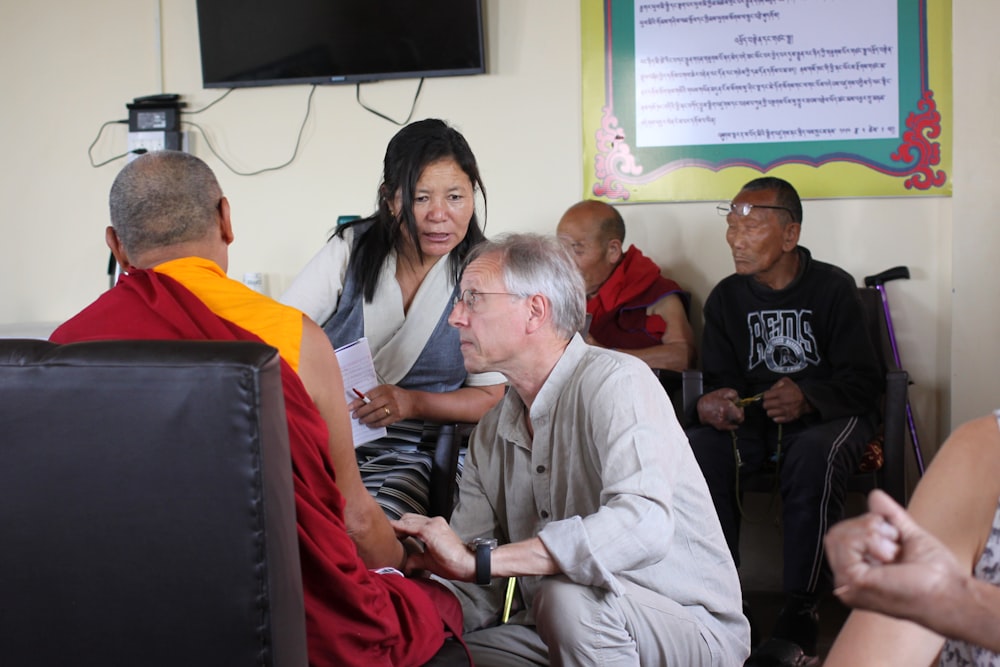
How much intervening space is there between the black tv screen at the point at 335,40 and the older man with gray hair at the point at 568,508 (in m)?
1.90

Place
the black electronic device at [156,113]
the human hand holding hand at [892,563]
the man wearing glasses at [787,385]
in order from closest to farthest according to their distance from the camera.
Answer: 1. the human hand holding hand at [892,563]
2. the man wearing glasses at [787,385]
3. the black electronic device at [156,113]

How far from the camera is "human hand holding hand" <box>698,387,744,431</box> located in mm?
3113

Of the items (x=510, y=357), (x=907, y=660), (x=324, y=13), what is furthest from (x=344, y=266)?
(x=907, y=660)

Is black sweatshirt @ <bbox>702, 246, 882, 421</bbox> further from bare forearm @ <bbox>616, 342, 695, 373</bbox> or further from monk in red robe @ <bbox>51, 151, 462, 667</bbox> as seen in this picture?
monk in red robe @ <bbox>51, 151, 462, 667</bbox>

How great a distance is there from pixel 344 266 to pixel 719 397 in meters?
1.25

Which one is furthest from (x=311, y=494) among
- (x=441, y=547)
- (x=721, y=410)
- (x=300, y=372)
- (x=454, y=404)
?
(x=721, y=410)

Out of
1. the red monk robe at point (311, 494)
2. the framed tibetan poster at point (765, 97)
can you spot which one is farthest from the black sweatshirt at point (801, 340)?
the red monk robe at point (311, 494)

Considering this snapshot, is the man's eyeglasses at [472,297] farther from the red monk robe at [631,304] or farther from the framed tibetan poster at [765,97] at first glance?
the framed tibetan poster at [765,97]

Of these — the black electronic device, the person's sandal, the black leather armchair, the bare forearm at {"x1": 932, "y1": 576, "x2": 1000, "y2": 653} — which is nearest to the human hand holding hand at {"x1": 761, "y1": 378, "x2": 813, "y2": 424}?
the person's sandal

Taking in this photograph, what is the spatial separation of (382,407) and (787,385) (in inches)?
52.4

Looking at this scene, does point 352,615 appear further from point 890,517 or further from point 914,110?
point 914,110

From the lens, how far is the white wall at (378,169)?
10.6 feet

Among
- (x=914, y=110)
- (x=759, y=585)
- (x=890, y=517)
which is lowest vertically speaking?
(x=759, y=585)

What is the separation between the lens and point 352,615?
4.75ft
